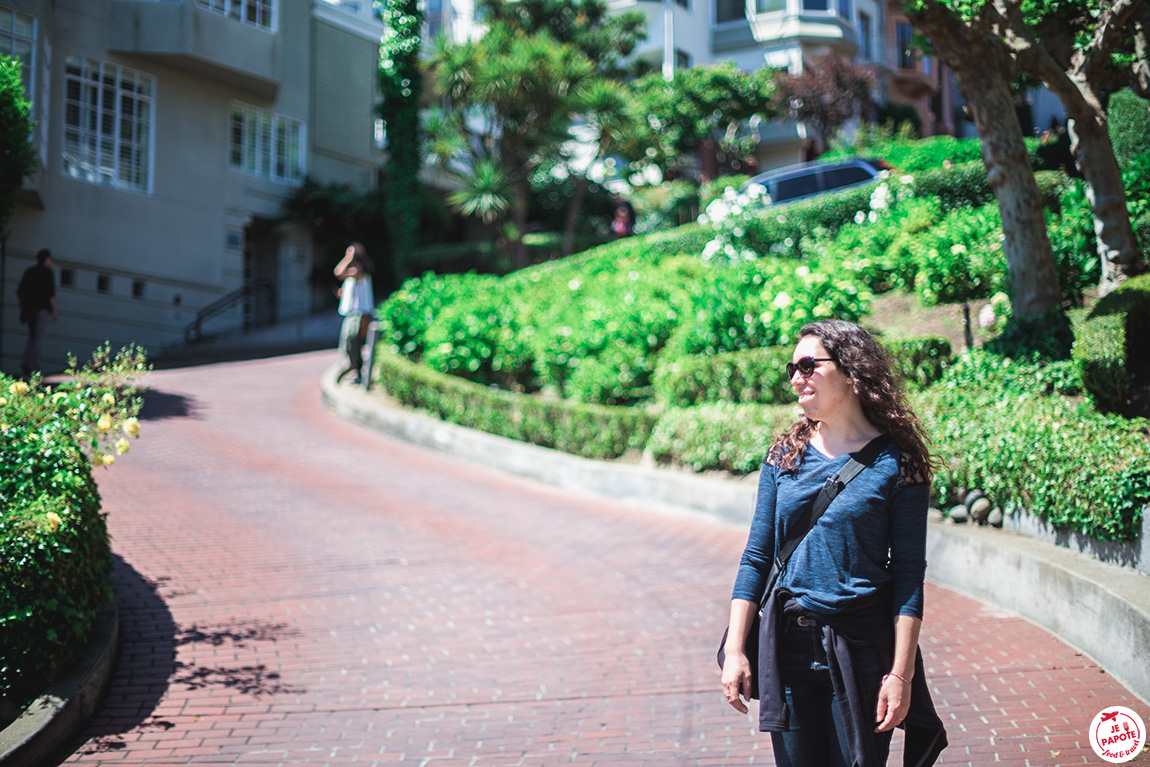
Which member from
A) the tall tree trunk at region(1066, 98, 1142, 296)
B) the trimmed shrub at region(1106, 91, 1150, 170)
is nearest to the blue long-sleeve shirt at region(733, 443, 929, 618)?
the tall tree trunk at region(1066, 98, 1142, 296)

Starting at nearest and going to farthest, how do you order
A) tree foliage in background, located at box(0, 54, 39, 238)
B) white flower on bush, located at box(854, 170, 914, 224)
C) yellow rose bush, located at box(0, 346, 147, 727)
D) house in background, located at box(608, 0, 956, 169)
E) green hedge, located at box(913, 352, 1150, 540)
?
yellow rose bush, located at box(0, 346, 147, 727), green hedge, located at box(913, 352, 1150, 540), tree foliage in background, located at box(0, 54, 39, 238), white flower on bush, located at box(854, 170, 914, 224), house in background, located at box(608, 0, 956, 169)

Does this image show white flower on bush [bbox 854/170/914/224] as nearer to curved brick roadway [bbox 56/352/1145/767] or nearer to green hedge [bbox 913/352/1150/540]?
green hedge [bbox 913/352/1150/540]

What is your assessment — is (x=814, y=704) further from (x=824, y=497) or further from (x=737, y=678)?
(x=824, y=497)

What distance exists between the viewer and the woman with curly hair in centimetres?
264

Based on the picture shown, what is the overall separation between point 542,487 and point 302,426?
3.98m

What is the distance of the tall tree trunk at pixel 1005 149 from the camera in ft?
29.3

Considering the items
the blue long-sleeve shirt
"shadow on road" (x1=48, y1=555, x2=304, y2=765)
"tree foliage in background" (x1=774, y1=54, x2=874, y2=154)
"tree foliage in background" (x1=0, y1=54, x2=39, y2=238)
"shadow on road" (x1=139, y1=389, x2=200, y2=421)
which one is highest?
"tree foliage in background" (x1=774, y1=54, x2=874, y2=154)

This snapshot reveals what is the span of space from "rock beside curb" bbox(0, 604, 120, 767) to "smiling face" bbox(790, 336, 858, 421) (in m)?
3.63

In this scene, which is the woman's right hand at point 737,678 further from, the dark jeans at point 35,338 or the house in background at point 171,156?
the house in background at point 171,156

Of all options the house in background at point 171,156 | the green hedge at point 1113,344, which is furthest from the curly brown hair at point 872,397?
the house in background at point 171,156

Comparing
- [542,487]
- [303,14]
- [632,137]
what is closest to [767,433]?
[542,487]

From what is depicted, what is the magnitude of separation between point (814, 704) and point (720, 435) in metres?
6.75

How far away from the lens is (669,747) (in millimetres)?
4477

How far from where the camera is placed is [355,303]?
47.9 feet
